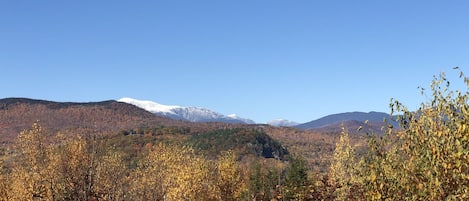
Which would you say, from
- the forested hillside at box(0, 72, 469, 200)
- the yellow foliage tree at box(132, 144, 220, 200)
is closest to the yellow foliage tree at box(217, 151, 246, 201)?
the forested hillside at box(0, 72, 469, 200)

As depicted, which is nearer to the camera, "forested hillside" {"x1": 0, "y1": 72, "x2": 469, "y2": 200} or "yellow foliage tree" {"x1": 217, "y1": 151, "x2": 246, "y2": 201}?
"forested hillside" {"x1": 0, "y1": 72, "x2": 469, "y2": 200}

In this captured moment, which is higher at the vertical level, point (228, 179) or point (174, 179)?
point (174, 179)

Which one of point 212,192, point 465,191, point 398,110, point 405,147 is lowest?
point 212,192

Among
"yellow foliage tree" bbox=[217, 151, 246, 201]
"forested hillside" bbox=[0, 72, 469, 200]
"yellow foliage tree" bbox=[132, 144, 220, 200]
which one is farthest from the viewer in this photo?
"yellow foliage tree" bbox=[217, 151, 246, 201]

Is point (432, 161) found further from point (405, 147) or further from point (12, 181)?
point (12, 181)

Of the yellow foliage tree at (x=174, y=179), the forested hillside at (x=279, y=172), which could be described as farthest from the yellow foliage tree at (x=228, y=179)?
the yellow foliage tree at (x=174, y=179)

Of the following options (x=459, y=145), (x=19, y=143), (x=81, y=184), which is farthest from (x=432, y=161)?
(x=19, y=143)

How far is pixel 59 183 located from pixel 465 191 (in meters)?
36.6

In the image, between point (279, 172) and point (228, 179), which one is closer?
point (279, 172)

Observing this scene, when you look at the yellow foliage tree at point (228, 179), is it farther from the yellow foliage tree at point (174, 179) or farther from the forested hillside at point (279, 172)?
the yellow foliage tree at point (174, 179)

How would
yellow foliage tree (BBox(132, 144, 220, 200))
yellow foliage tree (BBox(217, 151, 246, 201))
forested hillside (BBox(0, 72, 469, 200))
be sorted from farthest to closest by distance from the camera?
yellow foliage tree (BBox(217, 151, 246, 201)) → yellow foliage tree (BBox(132, 144, 220, 200)) → forested hillside (BBox(0, 72, 469, 200))

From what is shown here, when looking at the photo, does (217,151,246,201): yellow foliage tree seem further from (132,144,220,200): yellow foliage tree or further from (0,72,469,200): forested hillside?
(132,144,220,200): yellow foliage tree

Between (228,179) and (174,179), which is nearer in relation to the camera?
(174,179)

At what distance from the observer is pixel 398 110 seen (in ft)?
51.3
